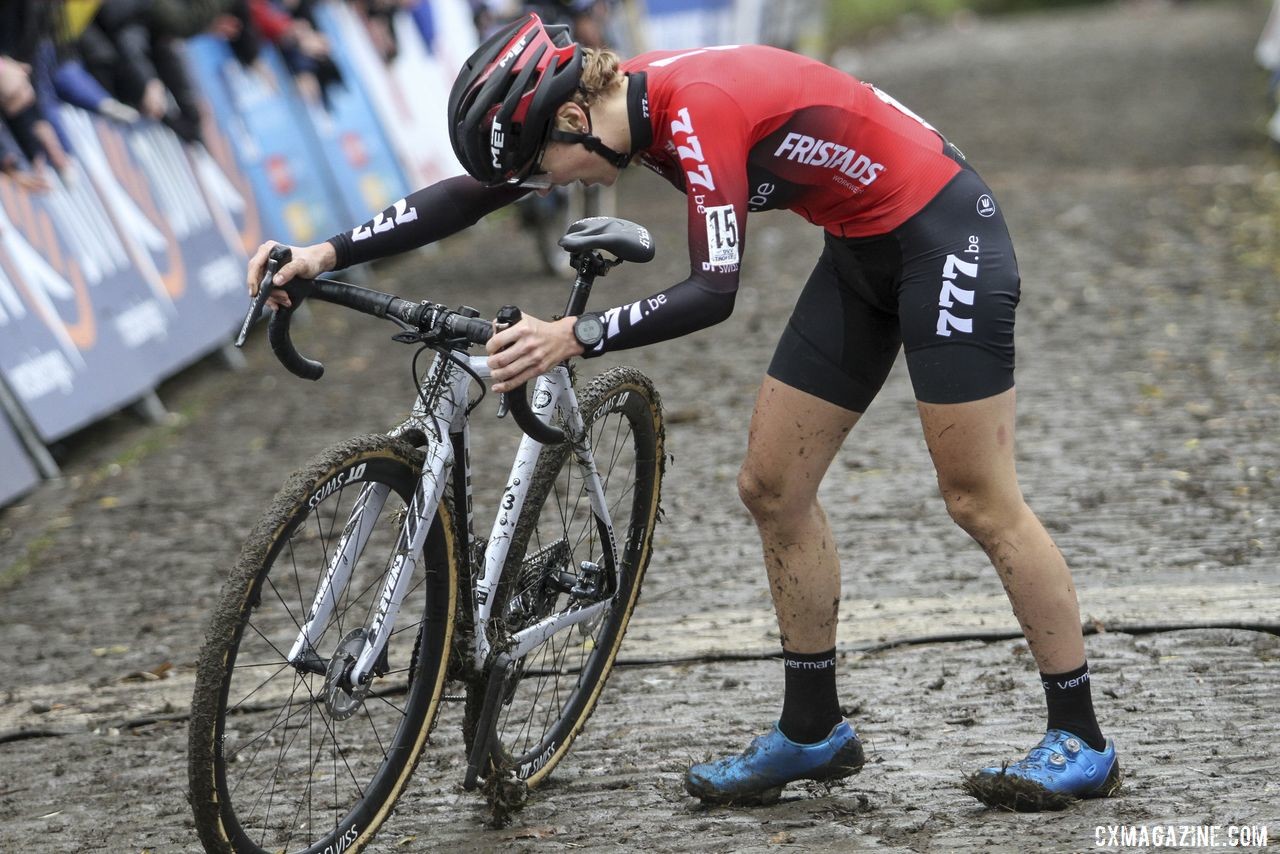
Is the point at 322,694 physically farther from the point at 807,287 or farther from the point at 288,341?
the point at 807,287

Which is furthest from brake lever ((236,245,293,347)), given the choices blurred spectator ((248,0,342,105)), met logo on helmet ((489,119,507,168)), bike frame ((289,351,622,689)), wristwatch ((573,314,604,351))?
blurred spectator ((248,0,342,105))

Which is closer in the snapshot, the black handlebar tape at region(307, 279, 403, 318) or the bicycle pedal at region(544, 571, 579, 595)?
the black handlebar tape at region(307, 279, 403, 318)

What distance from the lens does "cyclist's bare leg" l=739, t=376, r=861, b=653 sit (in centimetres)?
381

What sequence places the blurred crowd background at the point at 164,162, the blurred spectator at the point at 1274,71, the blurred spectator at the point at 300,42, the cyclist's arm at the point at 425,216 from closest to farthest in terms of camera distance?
the cyclist's arm at the point at 425,216 → the blurred crowd background at the point at 164,162 → the blurred spectator at the point at 300,42 → the blurred spectator at the point at 1274,71

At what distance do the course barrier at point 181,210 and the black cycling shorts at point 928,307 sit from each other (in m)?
4.54

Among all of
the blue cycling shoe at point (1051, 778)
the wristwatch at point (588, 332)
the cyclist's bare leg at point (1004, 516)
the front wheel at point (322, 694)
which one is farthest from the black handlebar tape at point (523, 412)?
the blue cycling shoe at point (1051, 778)

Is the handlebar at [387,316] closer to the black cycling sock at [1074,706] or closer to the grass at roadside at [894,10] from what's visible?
the black cycling sock at [1074,706]

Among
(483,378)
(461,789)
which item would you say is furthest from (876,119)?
(461,789)

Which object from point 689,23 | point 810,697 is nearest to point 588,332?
point 810,697

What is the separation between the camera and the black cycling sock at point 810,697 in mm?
3910

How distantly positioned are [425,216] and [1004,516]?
61.7 inches

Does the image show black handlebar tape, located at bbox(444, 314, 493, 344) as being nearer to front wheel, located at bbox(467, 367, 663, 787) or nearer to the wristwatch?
the wristwatch

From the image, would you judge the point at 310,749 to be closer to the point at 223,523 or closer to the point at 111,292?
the point at 223,523

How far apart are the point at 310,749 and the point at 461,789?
409mm
